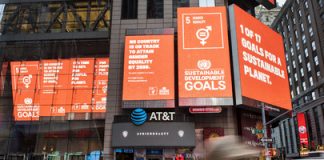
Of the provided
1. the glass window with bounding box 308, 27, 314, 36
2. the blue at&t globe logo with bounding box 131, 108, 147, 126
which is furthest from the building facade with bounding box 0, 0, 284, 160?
the glass window with bounding box 308, 27, 314, 36

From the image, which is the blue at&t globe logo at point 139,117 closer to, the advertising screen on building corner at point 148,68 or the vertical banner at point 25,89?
the advertising screen on building corner at point 148,68

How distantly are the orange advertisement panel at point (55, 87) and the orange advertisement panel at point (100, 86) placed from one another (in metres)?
2.93

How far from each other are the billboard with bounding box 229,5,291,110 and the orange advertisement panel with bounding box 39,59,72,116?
19276mm

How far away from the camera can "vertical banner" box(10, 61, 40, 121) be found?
36.7 m

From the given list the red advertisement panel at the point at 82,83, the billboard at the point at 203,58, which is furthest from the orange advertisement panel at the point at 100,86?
the billboard at the point at 203,58

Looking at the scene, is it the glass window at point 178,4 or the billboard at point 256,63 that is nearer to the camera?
the billboard at point 256,63

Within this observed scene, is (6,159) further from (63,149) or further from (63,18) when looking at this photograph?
(63,18)

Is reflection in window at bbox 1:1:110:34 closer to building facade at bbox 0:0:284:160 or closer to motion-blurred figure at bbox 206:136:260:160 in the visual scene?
building facade at bbox 0:0:284:160

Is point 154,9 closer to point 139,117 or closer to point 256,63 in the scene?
point 256,63

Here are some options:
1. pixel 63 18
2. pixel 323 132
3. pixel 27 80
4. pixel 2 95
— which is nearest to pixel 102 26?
pixel 63 18

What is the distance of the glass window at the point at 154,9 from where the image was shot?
3506 cm

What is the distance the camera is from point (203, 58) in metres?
30.8

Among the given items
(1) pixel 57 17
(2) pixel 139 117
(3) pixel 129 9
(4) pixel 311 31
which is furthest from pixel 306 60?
(2) pixel 139 117

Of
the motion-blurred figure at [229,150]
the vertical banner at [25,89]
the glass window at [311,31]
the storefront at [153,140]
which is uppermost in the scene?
the glass window at [311,31]
